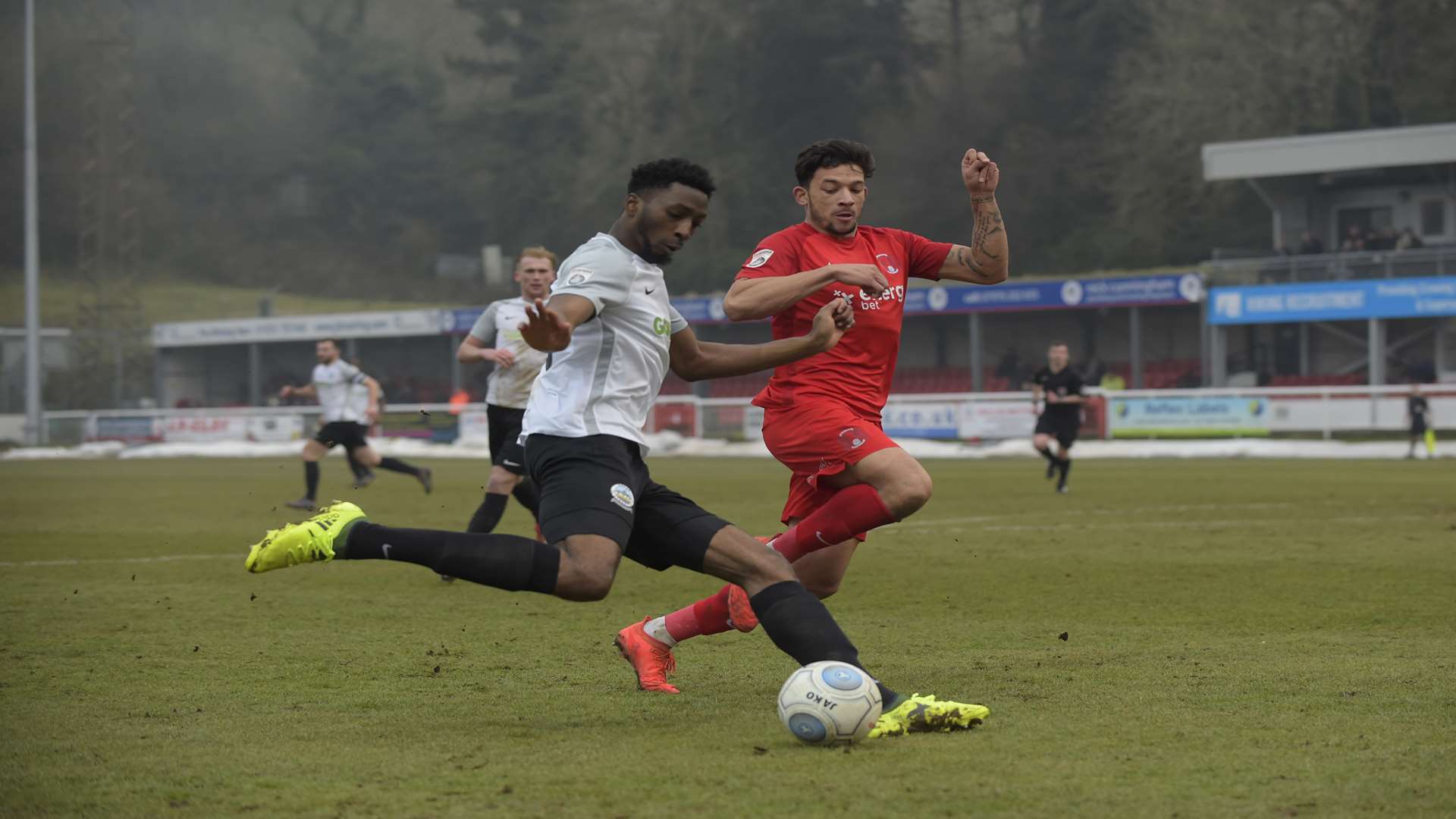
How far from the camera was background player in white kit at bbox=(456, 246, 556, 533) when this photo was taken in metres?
10.9

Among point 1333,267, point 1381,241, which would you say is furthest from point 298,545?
point 1381,241

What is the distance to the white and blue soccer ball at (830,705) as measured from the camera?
4.98 m

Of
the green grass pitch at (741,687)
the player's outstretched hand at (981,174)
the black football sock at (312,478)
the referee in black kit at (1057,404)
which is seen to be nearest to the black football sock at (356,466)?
the black football sock at (312,478)

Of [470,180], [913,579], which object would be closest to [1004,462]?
[913,579]

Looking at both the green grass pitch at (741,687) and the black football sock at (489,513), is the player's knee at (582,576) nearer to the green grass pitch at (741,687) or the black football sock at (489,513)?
the green grass pitch at (741,687)

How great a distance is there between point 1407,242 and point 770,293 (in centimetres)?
4037

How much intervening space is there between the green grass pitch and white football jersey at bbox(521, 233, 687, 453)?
1.03 meters

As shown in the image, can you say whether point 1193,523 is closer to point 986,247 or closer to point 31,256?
point 986,247

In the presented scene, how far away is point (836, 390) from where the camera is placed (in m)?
6.72

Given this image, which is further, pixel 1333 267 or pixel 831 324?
pixel 1333 267

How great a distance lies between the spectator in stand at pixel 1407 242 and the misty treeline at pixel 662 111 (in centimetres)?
1602

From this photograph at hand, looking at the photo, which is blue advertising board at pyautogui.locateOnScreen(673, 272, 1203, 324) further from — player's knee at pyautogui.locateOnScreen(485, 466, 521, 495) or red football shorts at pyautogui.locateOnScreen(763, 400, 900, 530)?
red football shorts at pyautogui.locateOnScreen(763, 400, 900, 530)

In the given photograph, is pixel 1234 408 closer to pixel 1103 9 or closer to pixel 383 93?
pixel 1103 9

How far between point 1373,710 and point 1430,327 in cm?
3791
